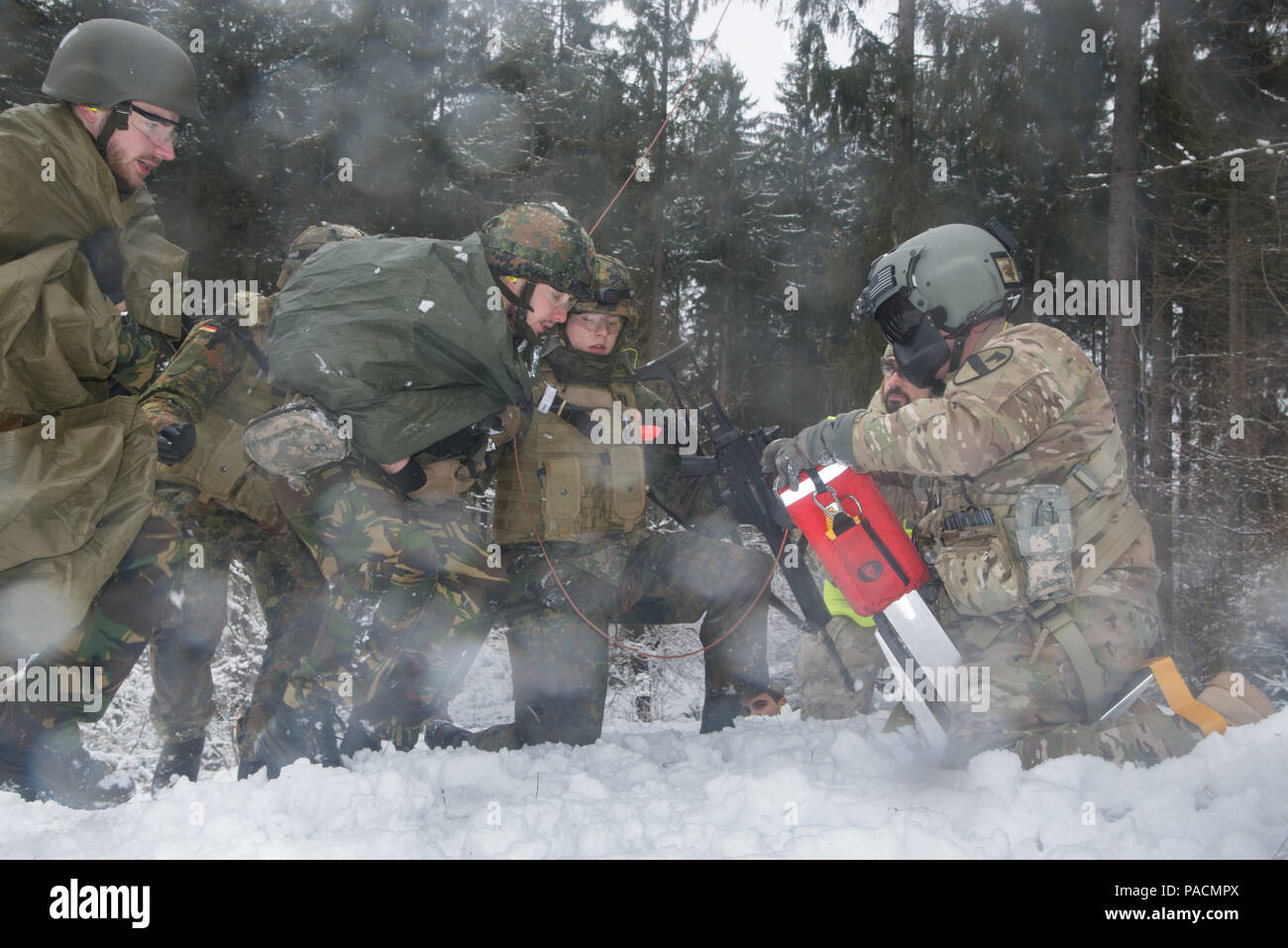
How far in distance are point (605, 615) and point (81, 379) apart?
2.45 m

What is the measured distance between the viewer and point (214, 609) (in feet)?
12.8

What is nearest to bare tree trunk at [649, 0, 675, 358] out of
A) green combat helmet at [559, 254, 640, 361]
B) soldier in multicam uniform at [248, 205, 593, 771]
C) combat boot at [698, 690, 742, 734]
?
green combat helmet at [559, 254, 640, 361]

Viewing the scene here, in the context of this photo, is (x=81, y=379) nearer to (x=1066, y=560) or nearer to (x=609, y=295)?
(x=609, y=295)

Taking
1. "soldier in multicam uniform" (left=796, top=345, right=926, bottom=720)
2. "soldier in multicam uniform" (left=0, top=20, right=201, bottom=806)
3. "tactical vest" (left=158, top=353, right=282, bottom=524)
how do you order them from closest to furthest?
"soldier in multicam uniform" (left=0, top=20, right=201, bottom=806), "tactical vest" (left=158, top=353, right=282, bottom=524), "soldier in multicam uniform" (left=796, top=345, right=926, bottom=720)

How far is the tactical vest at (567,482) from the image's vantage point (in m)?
4.12

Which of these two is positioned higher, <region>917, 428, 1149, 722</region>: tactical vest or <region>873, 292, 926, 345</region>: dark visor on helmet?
<region>873, 292, 926, 345</region>: dark visor on helmet

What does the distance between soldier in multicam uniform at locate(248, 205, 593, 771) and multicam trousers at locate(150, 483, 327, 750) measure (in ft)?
0.88

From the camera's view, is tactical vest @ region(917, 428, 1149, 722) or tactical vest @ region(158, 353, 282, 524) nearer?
tactical vest @ region(917, 428, 1149, 722)

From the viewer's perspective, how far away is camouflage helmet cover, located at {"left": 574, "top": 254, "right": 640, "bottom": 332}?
4121 millimetres

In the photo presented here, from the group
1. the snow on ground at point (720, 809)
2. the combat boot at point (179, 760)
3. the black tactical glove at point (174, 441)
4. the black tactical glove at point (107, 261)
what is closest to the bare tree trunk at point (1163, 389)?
the snow on ground at point (720, 809)

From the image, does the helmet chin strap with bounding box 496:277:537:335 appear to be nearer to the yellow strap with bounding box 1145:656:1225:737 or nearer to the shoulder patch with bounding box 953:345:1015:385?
the shoulder patch with bounding box 953:345:1015:385

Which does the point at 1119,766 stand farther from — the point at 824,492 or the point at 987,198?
the point at 987,198

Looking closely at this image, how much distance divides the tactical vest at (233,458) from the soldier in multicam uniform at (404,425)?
1.55 ft

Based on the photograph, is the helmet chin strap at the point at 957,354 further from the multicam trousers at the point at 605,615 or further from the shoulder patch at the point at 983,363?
the multicam trousers at the point at 605,615
